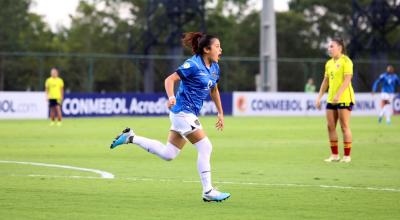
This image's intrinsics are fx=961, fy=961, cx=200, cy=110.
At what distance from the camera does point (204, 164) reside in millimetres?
11719

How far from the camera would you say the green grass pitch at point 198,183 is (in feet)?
35.2

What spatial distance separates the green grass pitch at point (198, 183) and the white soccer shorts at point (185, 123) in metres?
0.86

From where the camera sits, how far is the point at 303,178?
48.9 ft

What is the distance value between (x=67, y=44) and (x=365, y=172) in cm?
8810

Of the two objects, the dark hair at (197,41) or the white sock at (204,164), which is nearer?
the white sock at (204,164)

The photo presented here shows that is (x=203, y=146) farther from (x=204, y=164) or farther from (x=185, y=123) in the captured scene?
(x=185, y=123)

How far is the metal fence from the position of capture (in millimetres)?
51594

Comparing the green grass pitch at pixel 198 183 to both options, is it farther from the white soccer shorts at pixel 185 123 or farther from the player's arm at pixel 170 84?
the player's arm at pixel 170 84

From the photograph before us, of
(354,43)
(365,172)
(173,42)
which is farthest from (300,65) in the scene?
(365,172)

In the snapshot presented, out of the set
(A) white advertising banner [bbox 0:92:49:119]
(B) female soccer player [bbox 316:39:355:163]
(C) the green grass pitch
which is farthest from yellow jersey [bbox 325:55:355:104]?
(A) white advertising banner [bbox 0:92:49:119]

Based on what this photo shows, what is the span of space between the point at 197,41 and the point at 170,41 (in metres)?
45.5

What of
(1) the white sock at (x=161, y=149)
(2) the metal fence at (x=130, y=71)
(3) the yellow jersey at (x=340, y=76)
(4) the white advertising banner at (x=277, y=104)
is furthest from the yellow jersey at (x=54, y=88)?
(1) the white sock at (x=161, y=149)

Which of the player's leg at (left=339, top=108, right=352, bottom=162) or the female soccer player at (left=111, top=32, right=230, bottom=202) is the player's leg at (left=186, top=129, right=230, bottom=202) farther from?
the player's leg at (left=339, top=108, right=352, bottom=162)

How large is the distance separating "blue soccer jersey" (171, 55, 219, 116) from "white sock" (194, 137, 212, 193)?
41cm
